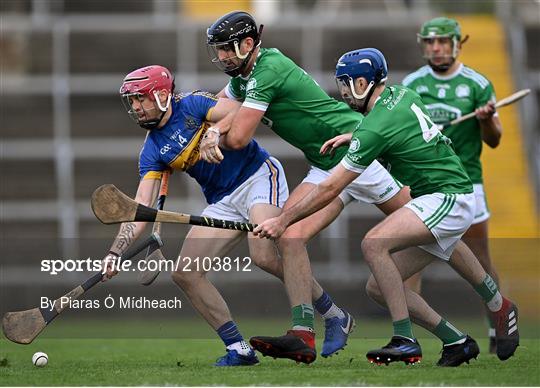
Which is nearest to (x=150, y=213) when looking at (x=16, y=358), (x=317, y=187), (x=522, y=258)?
(x=317, y=187)

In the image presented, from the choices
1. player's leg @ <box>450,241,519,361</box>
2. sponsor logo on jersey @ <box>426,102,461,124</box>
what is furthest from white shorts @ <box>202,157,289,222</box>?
sponsor logo on jersey @ <box>426,102,461,124</box>

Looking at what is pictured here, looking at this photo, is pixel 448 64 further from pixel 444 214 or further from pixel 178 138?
pixel 178 138

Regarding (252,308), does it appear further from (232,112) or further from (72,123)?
(72,123)

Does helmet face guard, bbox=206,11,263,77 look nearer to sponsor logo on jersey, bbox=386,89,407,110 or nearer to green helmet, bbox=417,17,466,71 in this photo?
sponsor logo on jersey, bbox=386,89,407,110

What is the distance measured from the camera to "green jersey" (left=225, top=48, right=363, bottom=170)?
714 centimetres

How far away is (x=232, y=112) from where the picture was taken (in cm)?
721

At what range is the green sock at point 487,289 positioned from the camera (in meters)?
7.29

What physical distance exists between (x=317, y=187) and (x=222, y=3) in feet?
41.3

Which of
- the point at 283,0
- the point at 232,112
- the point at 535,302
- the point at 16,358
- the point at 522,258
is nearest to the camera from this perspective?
the point at 232,112

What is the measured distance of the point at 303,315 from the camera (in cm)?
702

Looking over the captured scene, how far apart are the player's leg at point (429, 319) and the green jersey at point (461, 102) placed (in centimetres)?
167

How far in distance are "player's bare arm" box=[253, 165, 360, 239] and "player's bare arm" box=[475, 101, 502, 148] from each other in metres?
2.03

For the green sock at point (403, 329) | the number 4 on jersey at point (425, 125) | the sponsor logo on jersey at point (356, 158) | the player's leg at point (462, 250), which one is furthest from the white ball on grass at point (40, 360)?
the number 4 on jersey at point (425, 125)

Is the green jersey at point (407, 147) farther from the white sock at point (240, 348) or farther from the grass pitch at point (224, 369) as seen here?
the white sock at point (240, 348)
